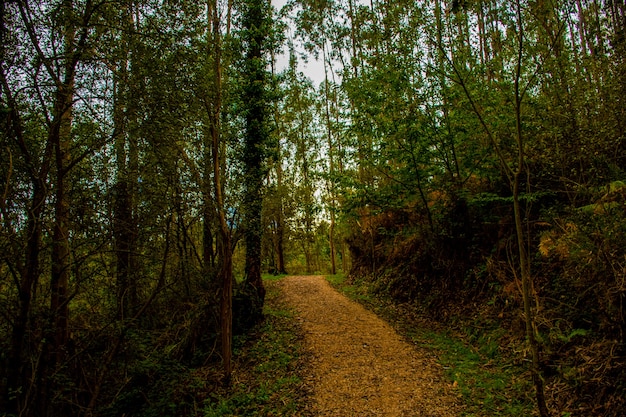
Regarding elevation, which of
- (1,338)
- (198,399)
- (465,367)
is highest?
(1,338)

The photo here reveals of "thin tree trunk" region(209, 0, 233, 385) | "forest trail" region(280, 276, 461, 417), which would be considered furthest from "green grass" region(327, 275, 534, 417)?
"thin tree trunk" region(209, 0, 233, 385)

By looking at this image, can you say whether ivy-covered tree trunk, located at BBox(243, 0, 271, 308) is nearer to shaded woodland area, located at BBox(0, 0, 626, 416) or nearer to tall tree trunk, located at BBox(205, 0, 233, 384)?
shaded woodland area, located at BBox(0, 0, 626, 416)

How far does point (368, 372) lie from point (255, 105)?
7.15m

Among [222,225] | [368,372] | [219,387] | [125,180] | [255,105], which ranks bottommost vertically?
[219,387]

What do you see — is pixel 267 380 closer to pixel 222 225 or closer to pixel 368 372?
pixel 368 372

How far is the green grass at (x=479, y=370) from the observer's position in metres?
4.35

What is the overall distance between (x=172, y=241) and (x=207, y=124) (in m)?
2.20

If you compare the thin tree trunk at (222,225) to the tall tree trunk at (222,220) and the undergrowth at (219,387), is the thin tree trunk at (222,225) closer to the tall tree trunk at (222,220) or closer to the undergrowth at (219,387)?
the tall tree trunk at (222,220)

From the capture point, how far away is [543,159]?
5734mm

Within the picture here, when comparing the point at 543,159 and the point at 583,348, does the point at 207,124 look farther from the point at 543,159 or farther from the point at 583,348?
the point at 583,348

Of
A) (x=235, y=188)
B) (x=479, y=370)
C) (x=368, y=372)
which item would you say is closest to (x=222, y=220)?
(x=235, y=188)

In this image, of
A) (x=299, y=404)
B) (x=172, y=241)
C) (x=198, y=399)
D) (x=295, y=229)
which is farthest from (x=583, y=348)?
(x=295, y=229)

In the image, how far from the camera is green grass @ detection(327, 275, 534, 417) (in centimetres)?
435

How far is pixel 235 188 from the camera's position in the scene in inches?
264
